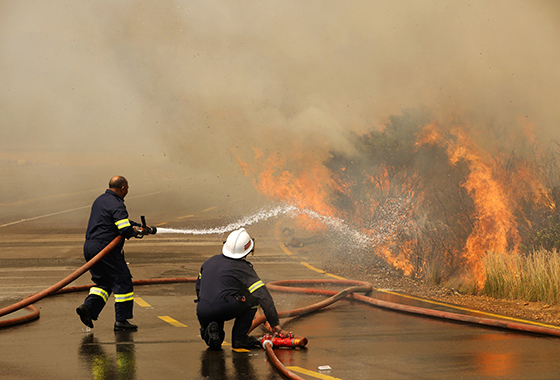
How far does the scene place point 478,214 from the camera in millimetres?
11406

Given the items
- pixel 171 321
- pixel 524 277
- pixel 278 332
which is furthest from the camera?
pixel 524 277

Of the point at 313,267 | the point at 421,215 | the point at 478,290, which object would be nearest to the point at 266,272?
the point at 313,267

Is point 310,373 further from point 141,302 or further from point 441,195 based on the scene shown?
point 441,195

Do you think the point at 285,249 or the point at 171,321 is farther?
the point at 285,249

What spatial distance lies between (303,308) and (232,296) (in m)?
2.00

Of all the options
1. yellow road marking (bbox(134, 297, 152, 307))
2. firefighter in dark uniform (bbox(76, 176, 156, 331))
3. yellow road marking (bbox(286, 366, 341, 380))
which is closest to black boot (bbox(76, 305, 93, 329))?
firefighter in dark uniform (bbox(76, 176, 156, 331))

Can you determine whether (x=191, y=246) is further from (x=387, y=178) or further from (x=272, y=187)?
(x=387, y=178)

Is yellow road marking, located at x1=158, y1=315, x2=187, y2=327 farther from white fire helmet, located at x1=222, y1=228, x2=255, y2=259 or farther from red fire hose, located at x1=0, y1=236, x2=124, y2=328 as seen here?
white fire helmet, located at x1=222, y1=228, x2=255, y2=259

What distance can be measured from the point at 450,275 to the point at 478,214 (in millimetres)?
1547

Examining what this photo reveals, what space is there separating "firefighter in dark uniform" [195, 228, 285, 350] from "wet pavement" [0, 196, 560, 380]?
221mm

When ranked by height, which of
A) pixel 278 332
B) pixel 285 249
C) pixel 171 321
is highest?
pixel 285 249

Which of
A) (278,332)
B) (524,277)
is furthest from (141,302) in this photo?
(524,277)

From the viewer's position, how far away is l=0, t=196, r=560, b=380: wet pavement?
557 centimetres

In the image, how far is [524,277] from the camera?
908 centimetres
